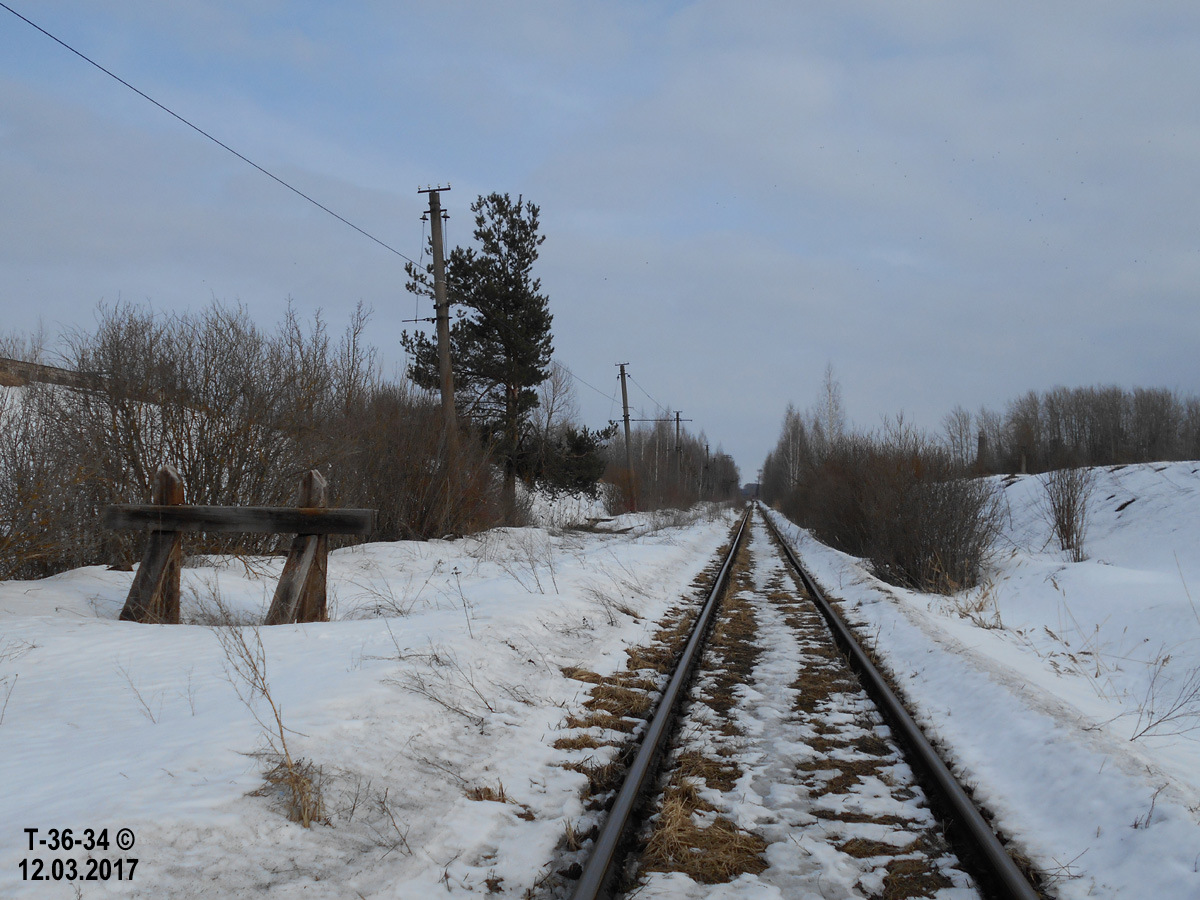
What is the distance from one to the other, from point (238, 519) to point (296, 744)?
13.2 ft

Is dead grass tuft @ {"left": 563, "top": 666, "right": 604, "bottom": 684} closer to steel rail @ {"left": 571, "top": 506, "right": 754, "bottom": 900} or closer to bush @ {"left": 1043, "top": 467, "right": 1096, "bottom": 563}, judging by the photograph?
steel rail @ {"left": 571, "top": 506, "right": 754, "bottom": 900}

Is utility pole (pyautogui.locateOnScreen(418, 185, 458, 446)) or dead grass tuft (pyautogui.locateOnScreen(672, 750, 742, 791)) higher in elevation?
utility pole (pyautogui.locateOnScreen(418, 185, 458, 446))

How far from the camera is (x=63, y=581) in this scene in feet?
25.2

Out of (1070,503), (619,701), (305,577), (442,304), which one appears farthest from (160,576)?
(1070,503)

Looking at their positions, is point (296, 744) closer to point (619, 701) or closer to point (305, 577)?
point (619, 701)

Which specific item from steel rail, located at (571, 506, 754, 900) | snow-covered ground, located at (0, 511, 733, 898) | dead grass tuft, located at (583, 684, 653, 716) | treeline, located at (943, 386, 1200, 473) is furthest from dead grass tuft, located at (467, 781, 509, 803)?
treeline, located at (943, 386, 1200, 473)

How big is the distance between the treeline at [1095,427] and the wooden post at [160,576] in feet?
169

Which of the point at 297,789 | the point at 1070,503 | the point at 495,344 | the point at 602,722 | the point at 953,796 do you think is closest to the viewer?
the point at 297,789

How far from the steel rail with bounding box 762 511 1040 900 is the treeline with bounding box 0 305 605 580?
854 centimetres

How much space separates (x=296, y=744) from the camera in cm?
373

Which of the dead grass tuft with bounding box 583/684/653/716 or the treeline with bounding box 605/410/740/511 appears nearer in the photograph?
the dead grass tuft with bounding box 583/684/653/716

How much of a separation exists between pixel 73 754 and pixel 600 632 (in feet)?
17.2

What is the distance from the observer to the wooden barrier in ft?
22.4

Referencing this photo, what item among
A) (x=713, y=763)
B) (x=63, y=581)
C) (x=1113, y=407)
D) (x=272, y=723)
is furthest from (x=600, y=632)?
(x=1113, y=407)
